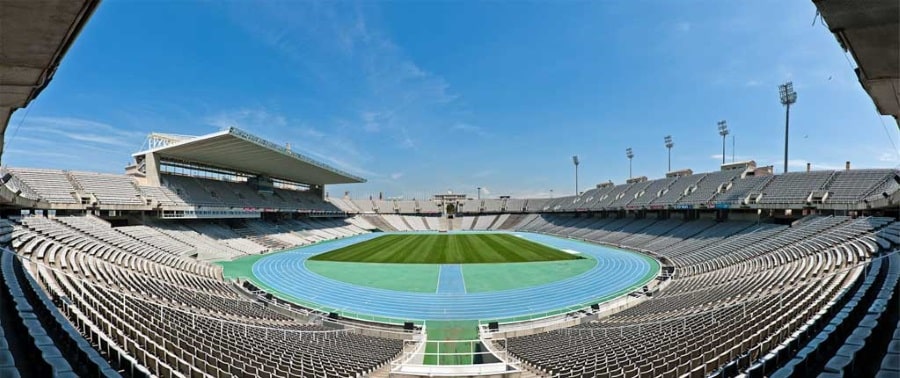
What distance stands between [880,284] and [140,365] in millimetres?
15525

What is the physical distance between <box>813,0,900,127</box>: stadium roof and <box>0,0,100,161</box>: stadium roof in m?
7.11

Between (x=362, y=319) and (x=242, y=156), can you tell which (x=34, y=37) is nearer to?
(x=362, y=319)

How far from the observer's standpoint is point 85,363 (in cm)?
485

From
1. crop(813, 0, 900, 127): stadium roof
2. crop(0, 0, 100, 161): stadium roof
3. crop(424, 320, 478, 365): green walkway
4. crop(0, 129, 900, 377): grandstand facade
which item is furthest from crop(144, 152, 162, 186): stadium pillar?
crop(813, 0, 900, 127): stadium roof

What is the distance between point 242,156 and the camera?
122 feet

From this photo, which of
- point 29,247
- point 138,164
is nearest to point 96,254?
Answer: point 29,247

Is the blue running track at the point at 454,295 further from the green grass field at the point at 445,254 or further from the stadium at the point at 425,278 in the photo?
the green grass field at the point at 445,254

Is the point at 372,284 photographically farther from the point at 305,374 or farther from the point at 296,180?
the point at 296,180

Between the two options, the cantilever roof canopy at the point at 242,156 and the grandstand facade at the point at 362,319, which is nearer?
the grandstand facade at the point at 362,319

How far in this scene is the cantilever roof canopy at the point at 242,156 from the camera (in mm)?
31016

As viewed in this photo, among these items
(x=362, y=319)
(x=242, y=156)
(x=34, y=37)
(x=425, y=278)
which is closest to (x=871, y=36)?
(x=34, y=37)

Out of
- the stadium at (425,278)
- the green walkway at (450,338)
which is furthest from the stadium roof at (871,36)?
the green walkway at (450,338)

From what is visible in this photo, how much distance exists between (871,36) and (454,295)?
18.8 m

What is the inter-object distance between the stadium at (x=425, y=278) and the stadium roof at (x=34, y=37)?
0.09 ft
